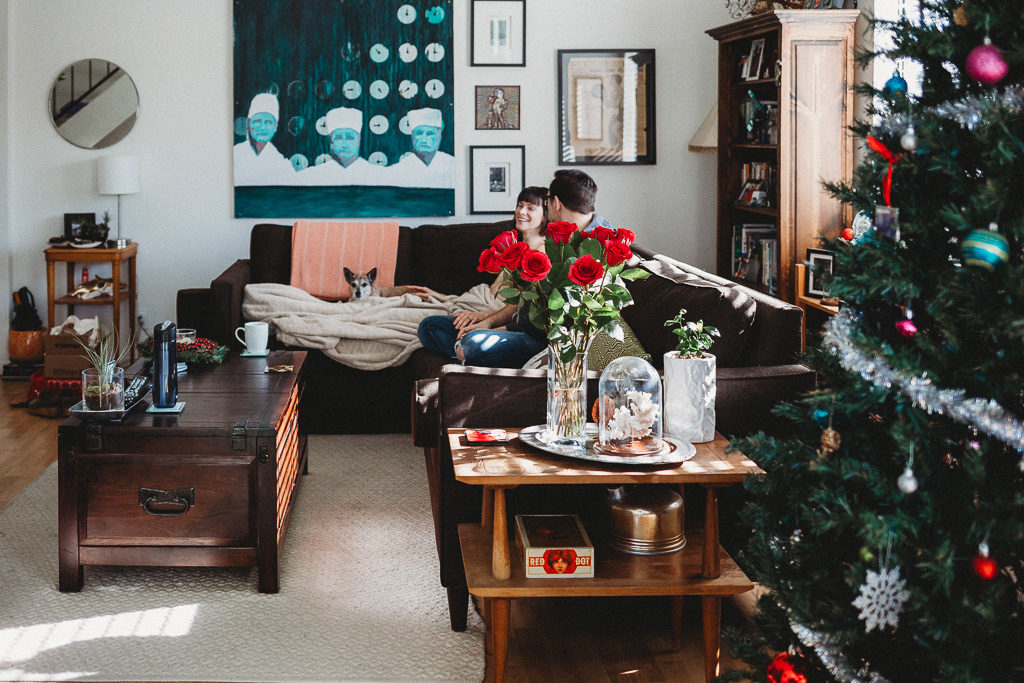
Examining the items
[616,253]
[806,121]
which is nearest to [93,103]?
[806,121]

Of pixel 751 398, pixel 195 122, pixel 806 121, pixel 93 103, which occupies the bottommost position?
pixel 751 398

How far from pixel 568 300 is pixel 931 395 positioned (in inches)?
40.4

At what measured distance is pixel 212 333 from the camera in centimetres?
454

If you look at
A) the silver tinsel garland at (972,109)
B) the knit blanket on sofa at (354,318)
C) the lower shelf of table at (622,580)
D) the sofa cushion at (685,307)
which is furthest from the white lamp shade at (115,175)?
the silver tinsel garland at (972,109)

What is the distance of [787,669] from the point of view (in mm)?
1649

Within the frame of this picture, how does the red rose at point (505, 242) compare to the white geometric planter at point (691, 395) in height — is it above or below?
above

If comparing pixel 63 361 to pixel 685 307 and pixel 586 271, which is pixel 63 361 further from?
pixel 586 271

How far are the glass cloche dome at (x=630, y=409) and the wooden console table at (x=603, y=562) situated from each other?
84 millimetres

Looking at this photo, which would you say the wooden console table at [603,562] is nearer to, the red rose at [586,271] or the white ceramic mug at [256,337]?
the red rose at [586,271]

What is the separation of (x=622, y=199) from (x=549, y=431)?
3709mm

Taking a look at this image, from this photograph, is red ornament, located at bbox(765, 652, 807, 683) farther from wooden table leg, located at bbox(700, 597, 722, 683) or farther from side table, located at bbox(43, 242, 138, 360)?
side table, located at bbox(43, 242, 138, 360)

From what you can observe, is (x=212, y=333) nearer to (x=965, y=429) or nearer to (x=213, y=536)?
(x=213, y=536)

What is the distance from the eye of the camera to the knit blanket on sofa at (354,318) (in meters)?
4.50

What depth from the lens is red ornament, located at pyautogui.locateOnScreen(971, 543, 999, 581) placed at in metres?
1.37
